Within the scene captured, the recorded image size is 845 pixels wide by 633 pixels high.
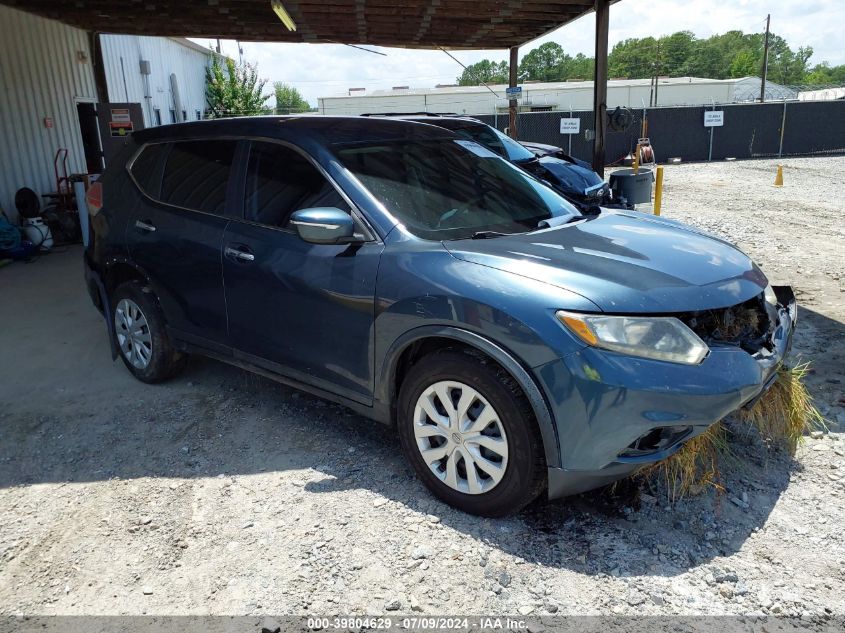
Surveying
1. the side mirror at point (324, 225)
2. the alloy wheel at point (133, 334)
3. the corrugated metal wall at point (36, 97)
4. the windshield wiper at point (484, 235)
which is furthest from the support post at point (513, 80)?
the side mirror at point (324, 225)

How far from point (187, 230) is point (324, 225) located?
4.45 ft

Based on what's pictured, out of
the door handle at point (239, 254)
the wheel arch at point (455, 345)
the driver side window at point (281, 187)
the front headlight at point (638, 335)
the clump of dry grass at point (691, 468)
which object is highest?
the driver side window at point (281, 187)

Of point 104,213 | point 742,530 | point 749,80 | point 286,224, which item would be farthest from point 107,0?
point 749,80

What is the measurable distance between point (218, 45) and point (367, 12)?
2969 cm

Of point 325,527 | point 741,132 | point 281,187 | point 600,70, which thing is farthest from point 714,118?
point 325,527

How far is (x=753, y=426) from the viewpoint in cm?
381

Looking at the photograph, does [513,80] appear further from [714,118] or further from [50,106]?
[714,118]

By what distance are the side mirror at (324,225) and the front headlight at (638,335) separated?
117 cm

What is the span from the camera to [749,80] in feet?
202

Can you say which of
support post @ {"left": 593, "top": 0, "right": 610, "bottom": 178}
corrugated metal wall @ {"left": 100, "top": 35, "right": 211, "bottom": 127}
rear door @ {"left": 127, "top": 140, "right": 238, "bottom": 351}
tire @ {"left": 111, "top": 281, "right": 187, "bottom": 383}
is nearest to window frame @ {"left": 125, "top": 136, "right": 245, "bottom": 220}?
rear door @ {"left": 127, "top": 140, "right": 238, "bottom": 351}

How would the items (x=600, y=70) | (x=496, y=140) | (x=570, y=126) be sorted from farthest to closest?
(x=570, y=126) → (x=600, y=70) → (x=496, y=140)

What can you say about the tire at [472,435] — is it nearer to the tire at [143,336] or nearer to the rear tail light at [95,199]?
the tire at [143,336]

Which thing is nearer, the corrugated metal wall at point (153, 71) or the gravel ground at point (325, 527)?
the gravel ground at point (325, 527)

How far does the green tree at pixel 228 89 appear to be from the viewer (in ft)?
103
